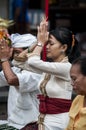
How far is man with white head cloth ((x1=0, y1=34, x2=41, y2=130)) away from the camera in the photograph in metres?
5.60

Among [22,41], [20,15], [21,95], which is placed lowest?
[20,15]

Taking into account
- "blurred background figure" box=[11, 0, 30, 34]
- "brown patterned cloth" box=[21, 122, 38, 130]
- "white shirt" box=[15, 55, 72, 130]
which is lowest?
"blurred background figure" box=[11, 0, 30, 34]

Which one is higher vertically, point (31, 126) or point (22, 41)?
point (22, 41)

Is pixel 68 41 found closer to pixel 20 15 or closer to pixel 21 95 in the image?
pixel 21 95

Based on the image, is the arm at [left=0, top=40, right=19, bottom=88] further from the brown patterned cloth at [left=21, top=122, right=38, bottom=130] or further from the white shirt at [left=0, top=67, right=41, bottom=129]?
the brown patterned cloth at [left=21, top=122, right=38, bottom=130]

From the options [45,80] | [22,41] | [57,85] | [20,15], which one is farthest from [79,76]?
[20,15]

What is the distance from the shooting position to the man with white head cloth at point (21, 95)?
220 inches

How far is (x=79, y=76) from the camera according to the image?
178 inches

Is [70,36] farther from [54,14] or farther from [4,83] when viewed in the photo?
[54,14]

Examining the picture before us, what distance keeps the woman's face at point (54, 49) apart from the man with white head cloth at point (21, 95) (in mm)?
441

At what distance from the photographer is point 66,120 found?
201 inches

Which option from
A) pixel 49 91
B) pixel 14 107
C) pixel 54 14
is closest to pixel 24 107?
pixel 14 107

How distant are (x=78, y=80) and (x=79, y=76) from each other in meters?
0.03

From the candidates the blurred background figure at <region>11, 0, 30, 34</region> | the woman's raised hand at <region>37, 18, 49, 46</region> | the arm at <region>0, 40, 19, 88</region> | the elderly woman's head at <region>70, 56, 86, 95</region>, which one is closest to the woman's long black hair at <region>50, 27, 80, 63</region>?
the woman's raised hand at <region>37, 18, 49, 46</region>
